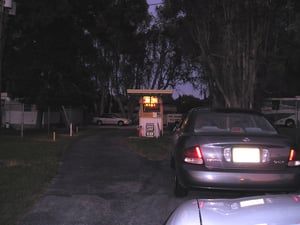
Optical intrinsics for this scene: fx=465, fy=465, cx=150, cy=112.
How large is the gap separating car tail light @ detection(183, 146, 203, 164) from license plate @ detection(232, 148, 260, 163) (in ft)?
1.58

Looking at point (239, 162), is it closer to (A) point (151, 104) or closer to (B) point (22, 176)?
(B) point (22, 176)

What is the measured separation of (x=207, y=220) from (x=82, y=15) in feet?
82.0

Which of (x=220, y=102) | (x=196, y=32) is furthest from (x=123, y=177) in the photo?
(x=220, y=102)

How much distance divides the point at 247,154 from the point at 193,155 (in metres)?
0.76

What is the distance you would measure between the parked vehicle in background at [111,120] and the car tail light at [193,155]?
42.4 metres

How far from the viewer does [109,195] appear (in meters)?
7.83

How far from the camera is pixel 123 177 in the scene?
958cm

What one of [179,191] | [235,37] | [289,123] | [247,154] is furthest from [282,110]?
[247,154]

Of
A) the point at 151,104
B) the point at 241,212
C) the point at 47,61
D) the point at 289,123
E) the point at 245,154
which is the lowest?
the point at 289,123

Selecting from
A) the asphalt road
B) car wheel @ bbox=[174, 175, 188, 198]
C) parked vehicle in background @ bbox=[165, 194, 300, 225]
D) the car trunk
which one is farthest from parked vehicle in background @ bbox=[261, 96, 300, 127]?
parked vehicle in background @ bbox=[165, 194, 300, 225]

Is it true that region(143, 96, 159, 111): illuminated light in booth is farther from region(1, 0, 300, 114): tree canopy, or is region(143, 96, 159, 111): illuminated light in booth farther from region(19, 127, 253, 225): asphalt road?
region(19, 127, 253, 225): asphalt road

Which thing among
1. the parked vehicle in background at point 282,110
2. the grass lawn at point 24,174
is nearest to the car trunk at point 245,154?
the grass lawn at point 24,174

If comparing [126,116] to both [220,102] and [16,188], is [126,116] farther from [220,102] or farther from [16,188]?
[16,188]

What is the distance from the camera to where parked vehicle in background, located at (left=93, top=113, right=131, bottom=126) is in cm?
4931
